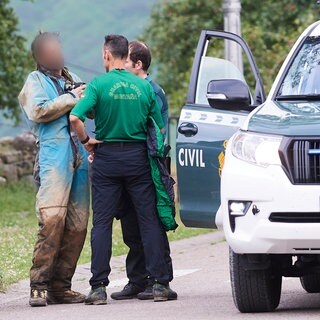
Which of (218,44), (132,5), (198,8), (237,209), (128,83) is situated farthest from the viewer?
(132,5)

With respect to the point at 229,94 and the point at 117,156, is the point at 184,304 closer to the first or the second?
the point at 117,156

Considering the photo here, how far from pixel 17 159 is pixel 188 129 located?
13.5 m

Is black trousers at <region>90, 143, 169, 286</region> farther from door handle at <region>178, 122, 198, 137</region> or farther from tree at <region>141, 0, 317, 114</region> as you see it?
tree at <region>141, 0, 317, 114</region>

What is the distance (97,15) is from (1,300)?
211 feet

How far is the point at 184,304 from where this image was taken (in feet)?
33.1

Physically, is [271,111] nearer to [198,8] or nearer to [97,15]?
[198,8]

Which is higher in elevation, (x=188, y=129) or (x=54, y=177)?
(x=188, y=129)

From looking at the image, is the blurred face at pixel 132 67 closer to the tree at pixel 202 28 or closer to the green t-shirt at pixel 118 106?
the green t-shirt at pixel 118 106

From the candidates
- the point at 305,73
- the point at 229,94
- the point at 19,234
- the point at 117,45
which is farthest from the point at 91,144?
the point at 19,234

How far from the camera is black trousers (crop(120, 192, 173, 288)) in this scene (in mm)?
10399

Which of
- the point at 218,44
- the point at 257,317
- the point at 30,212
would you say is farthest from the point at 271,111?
the point at 218,44

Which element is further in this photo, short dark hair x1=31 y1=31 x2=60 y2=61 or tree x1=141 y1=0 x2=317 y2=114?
tree x1=141 y1=0 x2=317 y2=114

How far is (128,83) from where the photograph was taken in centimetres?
1009

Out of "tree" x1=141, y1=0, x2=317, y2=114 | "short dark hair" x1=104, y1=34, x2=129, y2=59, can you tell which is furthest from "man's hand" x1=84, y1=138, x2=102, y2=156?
"tree" x1=141, y1=0, x2=317, y2=114
